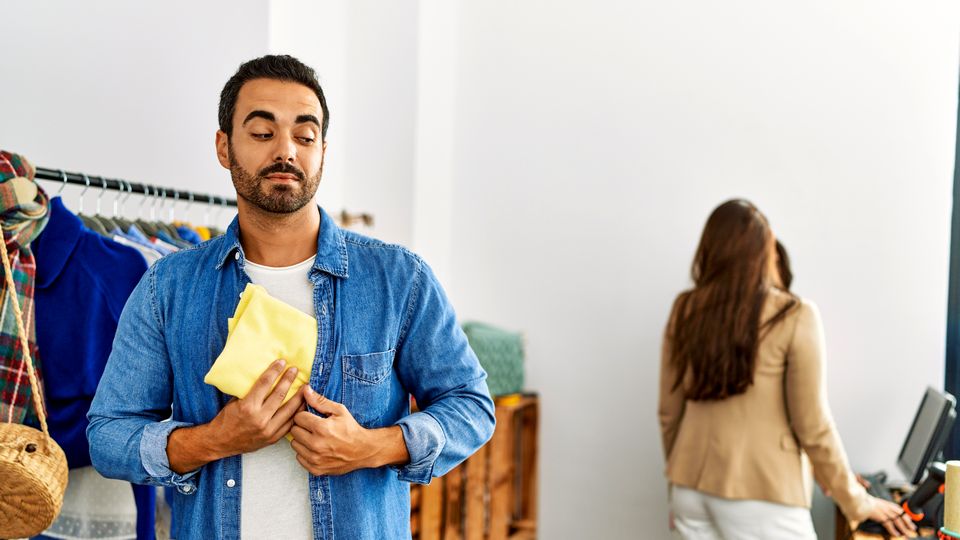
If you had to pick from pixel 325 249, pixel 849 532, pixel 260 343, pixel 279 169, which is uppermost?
pixel 279 169

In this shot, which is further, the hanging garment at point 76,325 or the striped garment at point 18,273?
the hanging garment at point 76,325

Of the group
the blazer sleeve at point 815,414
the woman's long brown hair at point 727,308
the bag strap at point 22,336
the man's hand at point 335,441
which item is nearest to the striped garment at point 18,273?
the bag strap at point 22,336

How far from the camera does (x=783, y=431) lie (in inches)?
99.7

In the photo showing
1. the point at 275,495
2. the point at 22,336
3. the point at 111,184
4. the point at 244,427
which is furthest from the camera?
the point at 111,184

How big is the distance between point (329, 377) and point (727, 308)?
150 cm

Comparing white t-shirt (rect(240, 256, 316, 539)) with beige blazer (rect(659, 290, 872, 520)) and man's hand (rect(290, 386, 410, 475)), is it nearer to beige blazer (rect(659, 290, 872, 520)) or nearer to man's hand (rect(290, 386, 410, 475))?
man's hand (rect(290, 386, 410, 475))

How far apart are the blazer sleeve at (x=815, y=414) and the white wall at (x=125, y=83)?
184 centimetres

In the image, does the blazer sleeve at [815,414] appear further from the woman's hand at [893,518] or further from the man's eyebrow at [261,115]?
the man's eyebrow at [261,115]

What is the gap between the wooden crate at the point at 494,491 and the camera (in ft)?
10.4

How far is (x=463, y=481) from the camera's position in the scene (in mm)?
3303

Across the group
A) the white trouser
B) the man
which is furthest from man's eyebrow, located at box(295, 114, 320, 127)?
the white trouser

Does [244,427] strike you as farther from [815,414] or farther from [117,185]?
[815,414]

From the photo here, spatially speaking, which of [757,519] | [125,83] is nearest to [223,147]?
[125,83]

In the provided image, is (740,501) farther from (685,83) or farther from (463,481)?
(685,83)
